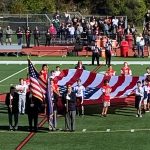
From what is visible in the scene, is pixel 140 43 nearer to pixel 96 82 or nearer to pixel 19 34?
pixel 19 34

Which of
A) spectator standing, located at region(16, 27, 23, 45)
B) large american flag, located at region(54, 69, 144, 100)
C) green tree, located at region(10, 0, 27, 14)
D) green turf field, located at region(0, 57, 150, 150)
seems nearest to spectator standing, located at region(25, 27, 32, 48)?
spectator standing, located at region(16, 27, 23, 45)

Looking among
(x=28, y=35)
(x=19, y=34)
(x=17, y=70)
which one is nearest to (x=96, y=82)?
(x=17, y=70)

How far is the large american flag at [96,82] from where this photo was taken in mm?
28750

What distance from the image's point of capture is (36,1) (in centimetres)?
6819

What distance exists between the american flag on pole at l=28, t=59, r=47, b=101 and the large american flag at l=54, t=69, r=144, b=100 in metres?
3.94

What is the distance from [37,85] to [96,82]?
5.94 metres

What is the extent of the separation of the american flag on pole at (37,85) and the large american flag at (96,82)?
394 cm

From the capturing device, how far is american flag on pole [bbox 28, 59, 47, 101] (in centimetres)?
2414

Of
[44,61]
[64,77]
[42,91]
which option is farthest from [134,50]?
[42,91]

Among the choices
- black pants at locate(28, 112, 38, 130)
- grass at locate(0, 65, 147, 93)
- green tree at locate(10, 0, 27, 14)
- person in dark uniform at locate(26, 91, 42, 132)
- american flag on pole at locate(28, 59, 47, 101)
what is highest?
green tree at locate(10, 0, 27, 14)

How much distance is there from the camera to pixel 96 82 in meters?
30.0

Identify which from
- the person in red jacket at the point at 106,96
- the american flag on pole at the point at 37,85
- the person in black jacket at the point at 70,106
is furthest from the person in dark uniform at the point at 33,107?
the person in red jacket at the point at 106,96

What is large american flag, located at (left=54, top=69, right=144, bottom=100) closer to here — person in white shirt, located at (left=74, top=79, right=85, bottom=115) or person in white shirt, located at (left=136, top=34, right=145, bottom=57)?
person in white shirt, located at (left=74, top=79, right=85, bottom=115)

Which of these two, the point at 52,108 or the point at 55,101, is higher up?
the point at 55,101
